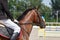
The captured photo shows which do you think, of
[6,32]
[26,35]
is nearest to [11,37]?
[6,32]

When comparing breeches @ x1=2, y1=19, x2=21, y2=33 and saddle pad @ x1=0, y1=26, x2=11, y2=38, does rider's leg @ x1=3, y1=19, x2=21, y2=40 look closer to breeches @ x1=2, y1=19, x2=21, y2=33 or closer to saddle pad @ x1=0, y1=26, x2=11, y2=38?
breeches @ x1=2, y1=19, x2=21, y2=33

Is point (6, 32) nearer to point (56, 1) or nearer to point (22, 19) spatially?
point (22, 19)

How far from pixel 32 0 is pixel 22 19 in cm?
5486

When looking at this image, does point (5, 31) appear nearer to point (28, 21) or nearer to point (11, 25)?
point (11, 25)

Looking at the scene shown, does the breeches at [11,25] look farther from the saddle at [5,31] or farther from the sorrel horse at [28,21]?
the sorrel horse at [28,21]

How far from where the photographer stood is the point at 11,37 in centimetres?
866

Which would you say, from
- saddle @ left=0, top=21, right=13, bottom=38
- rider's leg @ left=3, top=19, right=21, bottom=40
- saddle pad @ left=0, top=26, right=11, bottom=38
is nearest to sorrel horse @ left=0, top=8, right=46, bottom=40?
rider's leg @ left=3, top=19, right=21, bottom=40

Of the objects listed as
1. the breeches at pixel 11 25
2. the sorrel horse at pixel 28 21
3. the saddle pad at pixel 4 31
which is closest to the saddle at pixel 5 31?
the saddle pad at pixel 4 31

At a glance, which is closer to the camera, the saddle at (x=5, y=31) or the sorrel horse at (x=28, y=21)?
the saddle at (x=5, y=31)

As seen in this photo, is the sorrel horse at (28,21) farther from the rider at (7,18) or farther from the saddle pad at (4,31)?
the saddle pad at (4,31)

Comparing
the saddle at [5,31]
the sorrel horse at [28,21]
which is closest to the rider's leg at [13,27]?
the saddle at [5,31]

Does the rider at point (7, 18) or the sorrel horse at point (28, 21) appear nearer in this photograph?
the rider at point (7, 18)

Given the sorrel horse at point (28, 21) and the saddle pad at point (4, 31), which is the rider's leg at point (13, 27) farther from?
the sorrel horse at point (28, 21)

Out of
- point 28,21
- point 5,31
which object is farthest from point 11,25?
point 28,21
